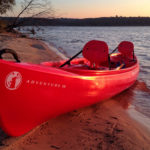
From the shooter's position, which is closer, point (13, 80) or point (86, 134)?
point (13, 80)

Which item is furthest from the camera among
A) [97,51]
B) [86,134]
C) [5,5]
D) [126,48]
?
[5,5]

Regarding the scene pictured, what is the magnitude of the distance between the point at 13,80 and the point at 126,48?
5.44 metres

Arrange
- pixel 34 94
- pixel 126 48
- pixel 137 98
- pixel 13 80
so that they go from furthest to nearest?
pixel 126 48
pixel 137 98
pixel 34 94
pixel 13 80

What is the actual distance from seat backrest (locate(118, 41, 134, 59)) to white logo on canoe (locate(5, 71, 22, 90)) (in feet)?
17.4

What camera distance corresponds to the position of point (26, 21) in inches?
501

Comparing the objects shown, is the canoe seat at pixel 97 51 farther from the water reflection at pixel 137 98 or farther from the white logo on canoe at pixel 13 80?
the white logo on canoe at pixel 13 80

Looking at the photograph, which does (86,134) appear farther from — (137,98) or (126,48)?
(126,48)

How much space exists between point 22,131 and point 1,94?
797mm

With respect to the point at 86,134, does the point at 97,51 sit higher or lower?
higher

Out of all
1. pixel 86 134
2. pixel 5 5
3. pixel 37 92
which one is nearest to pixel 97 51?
pixel 86 134

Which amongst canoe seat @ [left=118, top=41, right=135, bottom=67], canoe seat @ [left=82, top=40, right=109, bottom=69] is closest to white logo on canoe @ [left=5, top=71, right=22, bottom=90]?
canoe seat @ [left=82, top=40, right=109, bottom=69]

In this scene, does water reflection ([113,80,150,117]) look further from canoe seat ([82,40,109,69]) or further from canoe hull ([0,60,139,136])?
canoe hull ([0,60,139,136])

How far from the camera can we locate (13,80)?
2.41m

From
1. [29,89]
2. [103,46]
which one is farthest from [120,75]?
[29,89]
